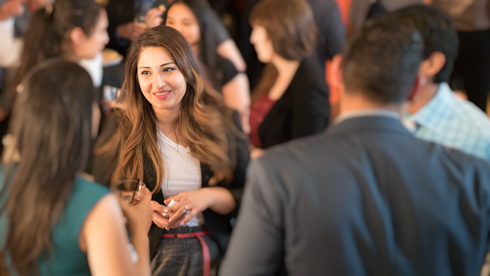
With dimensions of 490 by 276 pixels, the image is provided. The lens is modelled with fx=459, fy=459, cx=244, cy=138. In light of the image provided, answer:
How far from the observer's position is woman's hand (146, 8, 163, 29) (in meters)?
1.50

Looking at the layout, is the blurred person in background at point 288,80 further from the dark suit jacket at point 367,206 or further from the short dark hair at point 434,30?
the dark suit jacket at point 367,206

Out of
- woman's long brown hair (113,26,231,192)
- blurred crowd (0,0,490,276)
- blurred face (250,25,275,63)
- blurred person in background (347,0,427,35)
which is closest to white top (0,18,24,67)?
blurred crowd (0,0,490,276)

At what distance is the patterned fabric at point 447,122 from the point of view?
5.24 ft

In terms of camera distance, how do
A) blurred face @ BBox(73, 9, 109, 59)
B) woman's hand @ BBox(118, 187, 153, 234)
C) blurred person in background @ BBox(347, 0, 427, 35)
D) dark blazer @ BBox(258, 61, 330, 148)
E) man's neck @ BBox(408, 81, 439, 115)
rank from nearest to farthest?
woman's hand @ BBox(118, 187, 153, 234) → man's neck @ BBox(408, 81, 439, 115) → blurred face @ BBox(73, 9, 109, 59) → dark blazer @ BBox(258, 61, 330, 148) → blurred person in background @ BBox(347, 0, 427, 35)

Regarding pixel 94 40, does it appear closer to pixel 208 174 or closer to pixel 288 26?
pixel 208 174

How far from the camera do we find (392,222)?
1.02 metres

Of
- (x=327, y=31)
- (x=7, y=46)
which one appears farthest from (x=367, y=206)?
(x=7, y=46)

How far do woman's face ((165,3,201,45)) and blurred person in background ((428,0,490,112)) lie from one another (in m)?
2.09

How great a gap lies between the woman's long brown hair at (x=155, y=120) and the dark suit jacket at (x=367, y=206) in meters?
0.39

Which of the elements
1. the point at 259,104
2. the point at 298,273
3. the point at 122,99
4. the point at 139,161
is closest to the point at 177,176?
the point at 139,161

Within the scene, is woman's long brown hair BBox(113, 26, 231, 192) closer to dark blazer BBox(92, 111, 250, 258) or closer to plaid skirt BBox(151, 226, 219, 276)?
dark blazer BBox(92, 111, 250, 258)

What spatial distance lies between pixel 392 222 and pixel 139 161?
2.40ft

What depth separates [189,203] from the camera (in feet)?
4.52

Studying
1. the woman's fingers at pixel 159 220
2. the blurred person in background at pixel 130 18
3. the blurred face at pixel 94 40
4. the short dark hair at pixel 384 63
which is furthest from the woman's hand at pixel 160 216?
the blurred face at pixel 94 40
